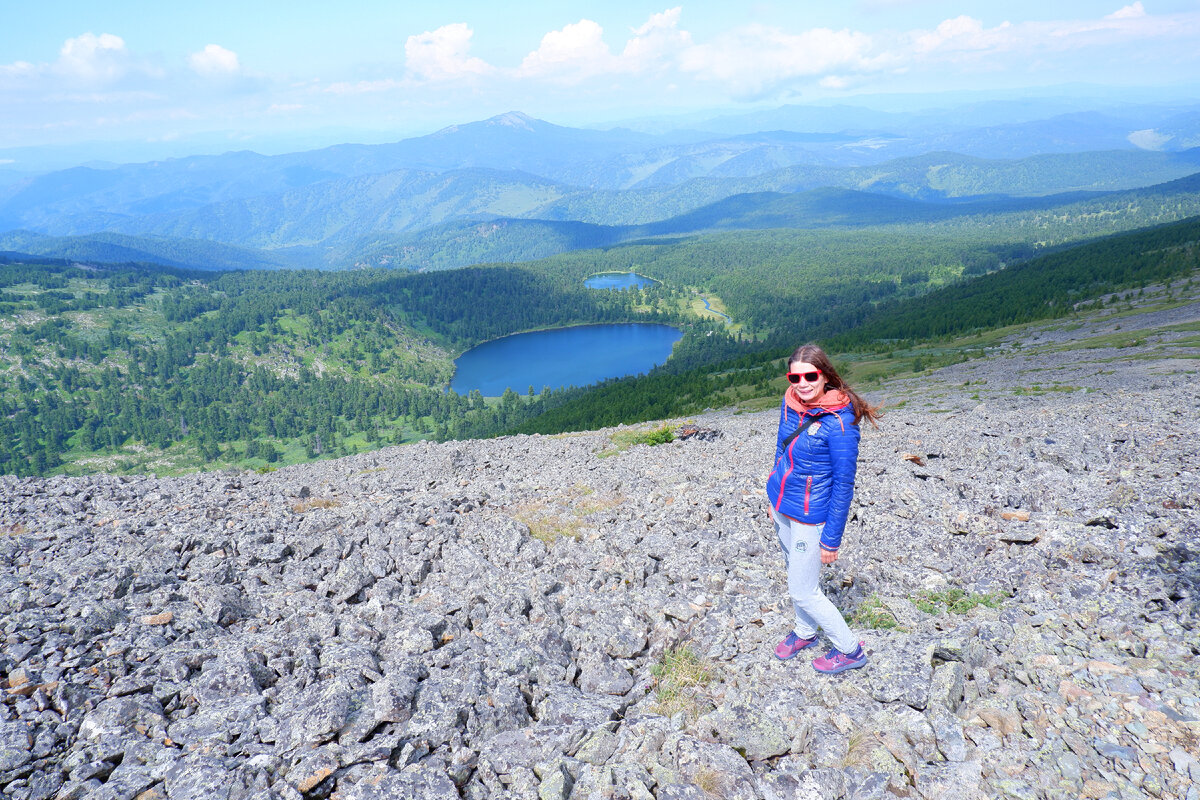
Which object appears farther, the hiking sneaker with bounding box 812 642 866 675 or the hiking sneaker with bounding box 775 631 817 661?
the hiking sneaker with bounding box 775 631 817 661

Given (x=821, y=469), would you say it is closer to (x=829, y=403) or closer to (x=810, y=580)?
(x=829, y=403)

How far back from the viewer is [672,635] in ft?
35.5

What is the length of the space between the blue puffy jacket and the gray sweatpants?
0.22 m

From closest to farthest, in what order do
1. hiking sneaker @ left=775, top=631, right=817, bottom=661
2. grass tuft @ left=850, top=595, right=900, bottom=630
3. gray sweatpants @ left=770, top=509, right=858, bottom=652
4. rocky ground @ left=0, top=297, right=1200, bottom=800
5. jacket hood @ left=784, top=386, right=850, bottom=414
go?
1. rocky ground @ left=0, top=297, right=1200, bottom=800
2. jacket hood @ left=784, top=386, right=850, bottom=414
3. gray sweatpants @ left=770, top=509, right=858, bottom=652
4. hiking sneaker @ left=775, top=631, right=817, bottom=661
5. grass tuft @ left=850, top=595, right=900, bottom=630

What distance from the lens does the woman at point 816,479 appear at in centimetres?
826

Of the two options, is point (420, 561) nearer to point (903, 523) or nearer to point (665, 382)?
point (903, 523)

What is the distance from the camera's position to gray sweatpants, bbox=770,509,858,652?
343 inches

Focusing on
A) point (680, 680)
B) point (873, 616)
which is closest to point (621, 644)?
point (680, 680)

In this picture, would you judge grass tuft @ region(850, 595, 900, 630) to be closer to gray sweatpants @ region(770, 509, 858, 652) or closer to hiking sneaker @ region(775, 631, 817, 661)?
hiking sneaker @ region(775, 631, 817, 661)

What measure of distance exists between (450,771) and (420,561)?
795cm

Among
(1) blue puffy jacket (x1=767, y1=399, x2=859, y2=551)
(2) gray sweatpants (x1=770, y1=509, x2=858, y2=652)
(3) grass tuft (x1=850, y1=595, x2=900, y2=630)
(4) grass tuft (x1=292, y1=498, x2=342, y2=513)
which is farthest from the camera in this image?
(4) grass tuft (x1=292, y1=498, x2=342, y2=513)

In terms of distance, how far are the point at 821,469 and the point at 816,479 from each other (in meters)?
0.17

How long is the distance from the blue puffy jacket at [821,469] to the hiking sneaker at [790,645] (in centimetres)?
198

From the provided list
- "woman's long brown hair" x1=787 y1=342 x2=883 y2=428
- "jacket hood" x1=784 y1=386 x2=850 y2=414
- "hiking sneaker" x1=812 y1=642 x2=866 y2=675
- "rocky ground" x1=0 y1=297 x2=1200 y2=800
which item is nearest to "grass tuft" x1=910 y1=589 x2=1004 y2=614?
"rocky ground" x1=0 y1=297 x2=1200 y2=800
